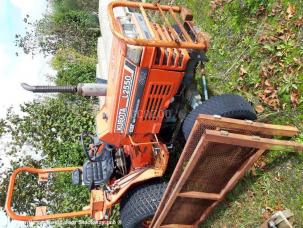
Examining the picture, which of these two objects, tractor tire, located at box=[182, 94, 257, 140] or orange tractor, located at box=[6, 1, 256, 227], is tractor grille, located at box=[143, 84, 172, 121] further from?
tractor tire, located at box=[182, 94, 257, 140]

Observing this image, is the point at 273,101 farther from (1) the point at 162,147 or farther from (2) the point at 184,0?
(2) the point at 184,0

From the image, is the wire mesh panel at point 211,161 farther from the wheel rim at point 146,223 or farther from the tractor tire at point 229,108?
the tractor tire at point 229,108

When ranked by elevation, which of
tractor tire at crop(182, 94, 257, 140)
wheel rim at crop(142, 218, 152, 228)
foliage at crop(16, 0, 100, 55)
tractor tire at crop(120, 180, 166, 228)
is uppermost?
tractor tire at crop(182, 94, 257, 140)

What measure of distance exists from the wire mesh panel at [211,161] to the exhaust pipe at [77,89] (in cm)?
125

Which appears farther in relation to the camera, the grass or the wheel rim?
the wheel rim

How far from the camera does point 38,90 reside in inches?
148

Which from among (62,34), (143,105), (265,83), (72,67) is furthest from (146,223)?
(62,34)

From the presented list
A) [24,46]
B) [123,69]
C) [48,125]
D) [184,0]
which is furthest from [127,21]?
[24,46]

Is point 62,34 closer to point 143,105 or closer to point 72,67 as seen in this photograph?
point 72,67

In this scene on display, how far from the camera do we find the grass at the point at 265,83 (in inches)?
126

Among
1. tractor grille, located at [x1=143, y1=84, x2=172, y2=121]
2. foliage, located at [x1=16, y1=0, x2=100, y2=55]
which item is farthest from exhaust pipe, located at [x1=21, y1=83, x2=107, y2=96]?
foliage, located at [x1=16, y1=0, x2=100, y2=55]

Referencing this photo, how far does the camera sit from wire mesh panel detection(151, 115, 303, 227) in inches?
107

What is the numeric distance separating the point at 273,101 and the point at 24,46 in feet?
31.5

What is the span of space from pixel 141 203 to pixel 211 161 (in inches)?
49.1
